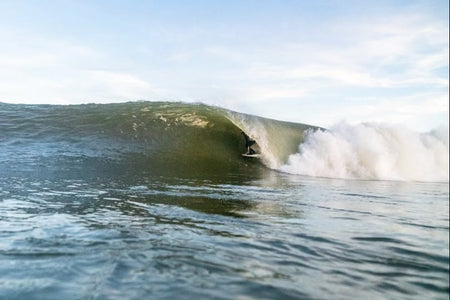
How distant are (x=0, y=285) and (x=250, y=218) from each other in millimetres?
3442

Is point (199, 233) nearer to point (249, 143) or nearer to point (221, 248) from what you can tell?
point (221, 248)

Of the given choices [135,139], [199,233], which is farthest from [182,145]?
[199,233]

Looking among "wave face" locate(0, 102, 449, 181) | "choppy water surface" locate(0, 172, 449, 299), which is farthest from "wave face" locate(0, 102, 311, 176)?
"choppy water surface" locate(0, 172, 449, 299)

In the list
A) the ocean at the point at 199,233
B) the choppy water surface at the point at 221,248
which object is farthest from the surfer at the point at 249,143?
the choppy water surface at the point at 221,248

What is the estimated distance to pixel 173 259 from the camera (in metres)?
3.99

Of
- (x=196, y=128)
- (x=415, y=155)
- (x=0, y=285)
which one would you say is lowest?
(x=0, y=285)

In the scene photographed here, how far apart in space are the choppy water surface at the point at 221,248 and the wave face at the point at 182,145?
5.06m

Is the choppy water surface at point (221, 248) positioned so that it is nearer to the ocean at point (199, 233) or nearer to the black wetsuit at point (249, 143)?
the ocean at point (199, 233)

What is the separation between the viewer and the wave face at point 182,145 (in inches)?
529

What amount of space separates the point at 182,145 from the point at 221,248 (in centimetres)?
1317

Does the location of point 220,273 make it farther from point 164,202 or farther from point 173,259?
point 164,202

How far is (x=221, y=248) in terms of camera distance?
14.3 ft

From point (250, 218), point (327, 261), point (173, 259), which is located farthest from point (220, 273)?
→ point (250, 218)

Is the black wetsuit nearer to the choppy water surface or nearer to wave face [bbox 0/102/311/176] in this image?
wave face [bbox 0/102/311/176]
